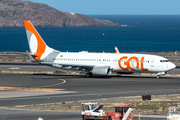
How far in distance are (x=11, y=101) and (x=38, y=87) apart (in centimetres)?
1149

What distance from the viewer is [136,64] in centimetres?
5559

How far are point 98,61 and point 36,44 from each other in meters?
13.0

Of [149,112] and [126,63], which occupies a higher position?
[126,63]

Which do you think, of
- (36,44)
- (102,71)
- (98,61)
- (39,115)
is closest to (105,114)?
(39,115)

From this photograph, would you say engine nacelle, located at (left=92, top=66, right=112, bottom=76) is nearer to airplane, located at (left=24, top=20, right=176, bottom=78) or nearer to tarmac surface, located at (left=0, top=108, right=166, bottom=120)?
airplane, located at (left=24, top=20, right=176, bottom=78)

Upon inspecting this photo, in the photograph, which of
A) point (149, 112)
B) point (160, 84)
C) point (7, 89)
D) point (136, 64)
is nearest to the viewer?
point (149, 112)

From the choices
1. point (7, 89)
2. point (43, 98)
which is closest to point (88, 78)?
point (7, 89)

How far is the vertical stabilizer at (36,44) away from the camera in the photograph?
62519 millimetres

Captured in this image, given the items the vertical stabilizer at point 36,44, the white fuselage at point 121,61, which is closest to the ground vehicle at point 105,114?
the white fuselage at point 121,61

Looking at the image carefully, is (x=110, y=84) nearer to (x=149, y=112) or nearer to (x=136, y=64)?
(x=136, y=64)

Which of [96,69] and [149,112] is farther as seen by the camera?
[96,69]

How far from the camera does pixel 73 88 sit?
4672 centimetres

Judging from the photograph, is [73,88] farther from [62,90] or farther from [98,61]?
[98,61]

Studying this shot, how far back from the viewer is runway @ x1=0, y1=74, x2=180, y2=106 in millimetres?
38844
